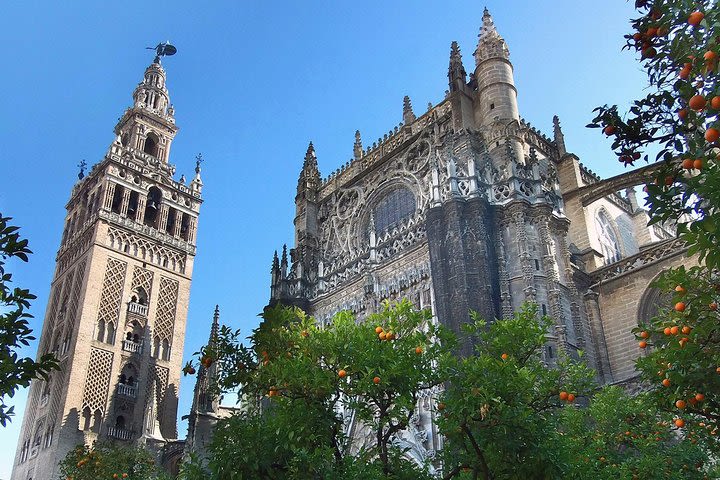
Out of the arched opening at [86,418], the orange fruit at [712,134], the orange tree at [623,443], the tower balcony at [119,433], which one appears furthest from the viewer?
the tower balcony at [119,433]

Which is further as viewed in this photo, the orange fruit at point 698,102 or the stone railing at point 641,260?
the stone railing at point 641,260

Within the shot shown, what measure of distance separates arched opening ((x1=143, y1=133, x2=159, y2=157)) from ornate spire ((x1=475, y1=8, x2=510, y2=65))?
27.4 m

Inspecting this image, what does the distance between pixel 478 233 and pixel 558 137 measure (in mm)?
9007

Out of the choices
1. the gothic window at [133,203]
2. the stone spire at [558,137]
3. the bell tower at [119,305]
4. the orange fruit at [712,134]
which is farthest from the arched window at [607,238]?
the gothic window at [133,203]

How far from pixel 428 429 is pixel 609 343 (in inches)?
243

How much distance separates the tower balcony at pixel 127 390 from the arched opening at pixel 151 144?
700 inches

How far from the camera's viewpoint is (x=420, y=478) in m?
11.0

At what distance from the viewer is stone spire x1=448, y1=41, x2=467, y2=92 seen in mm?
26891

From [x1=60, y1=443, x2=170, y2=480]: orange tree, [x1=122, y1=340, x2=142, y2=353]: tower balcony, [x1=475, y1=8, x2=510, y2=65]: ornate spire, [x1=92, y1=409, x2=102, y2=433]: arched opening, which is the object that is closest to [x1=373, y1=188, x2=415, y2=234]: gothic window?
[x1=475, y1=8, x2=510, y2=65]: ornate spire

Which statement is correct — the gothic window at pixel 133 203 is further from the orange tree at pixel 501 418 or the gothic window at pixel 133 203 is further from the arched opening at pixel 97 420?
the orange tree at pixel 501 418

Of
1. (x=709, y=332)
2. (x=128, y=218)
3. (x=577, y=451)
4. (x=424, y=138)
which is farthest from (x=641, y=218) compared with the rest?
(x=128, y=218)

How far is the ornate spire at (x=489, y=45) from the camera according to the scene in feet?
88.3

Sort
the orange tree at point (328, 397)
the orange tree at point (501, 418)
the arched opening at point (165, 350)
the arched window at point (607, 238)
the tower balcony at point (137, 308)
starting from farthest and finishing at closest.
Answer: the arched opening at point (165, 350) < the tower balcony at point (137, 308) < the arched window at point (607, 238) < the orange tree at point (328, 397) < the orange tree at point (501, 418)

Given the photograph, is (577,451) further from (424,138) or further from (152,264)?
(152,264)
